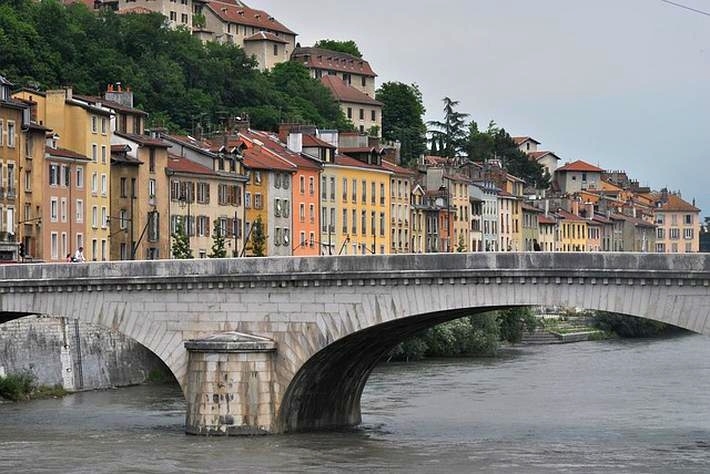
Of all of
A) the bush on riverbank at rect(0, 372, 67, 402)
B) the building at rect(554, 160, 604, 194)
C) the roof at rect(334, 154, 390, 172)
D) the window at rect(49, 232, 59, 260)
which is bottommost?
the bush on riverbank at rect(0, 372, 67, 402)

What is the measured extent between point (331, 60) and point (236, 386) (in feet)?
412

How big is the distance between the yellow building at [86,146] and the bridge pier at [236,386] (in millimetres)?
33567

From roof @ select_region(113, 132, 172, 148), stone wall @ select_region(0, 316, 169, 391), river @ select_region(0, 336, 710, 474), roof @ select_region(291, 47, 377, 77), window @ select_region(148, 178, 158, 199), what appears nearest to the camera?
river @ select_region(0, 336, 710, 474)

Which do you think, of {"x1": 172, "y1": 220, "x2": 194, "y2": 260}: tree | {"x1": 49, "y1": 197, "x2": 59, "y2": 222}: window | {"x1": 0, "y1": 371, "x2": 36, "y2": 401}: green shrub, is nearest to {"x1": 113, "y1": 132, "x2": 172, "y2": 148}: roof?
{"x1": 172, "y1": 220, "x2": 194, "y2": 260}: tree

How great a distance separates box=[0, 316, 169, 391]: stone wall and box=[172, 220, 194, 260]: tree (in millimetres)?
12387

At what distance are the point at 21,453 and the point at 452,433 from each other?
10.7 m

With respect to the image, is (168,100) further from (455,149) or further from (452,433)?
(452,433)

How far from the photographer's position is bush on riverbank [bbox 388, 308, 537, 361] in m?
79.5

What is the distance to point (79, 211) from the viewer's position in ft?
262

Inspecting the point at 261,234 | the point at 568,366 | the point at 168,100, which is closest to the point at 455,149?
the point at 168,100

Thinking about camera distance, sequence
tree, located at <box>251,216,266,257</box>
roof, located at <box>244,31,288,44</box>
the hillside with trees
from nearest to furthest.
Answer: tree, located at <box>251,216,266,257</box>, the hillside with trees, roof, located at <box>244,31,288,44</box>

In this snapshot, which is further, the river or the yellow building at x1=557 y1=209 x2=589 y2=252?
the yellow building at x1=557 y1=209 x2=589 y2=252

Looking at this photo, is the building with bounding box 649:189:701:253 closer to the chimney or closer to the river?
the chimney

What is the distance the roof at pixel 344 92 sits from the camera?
6280 inches
